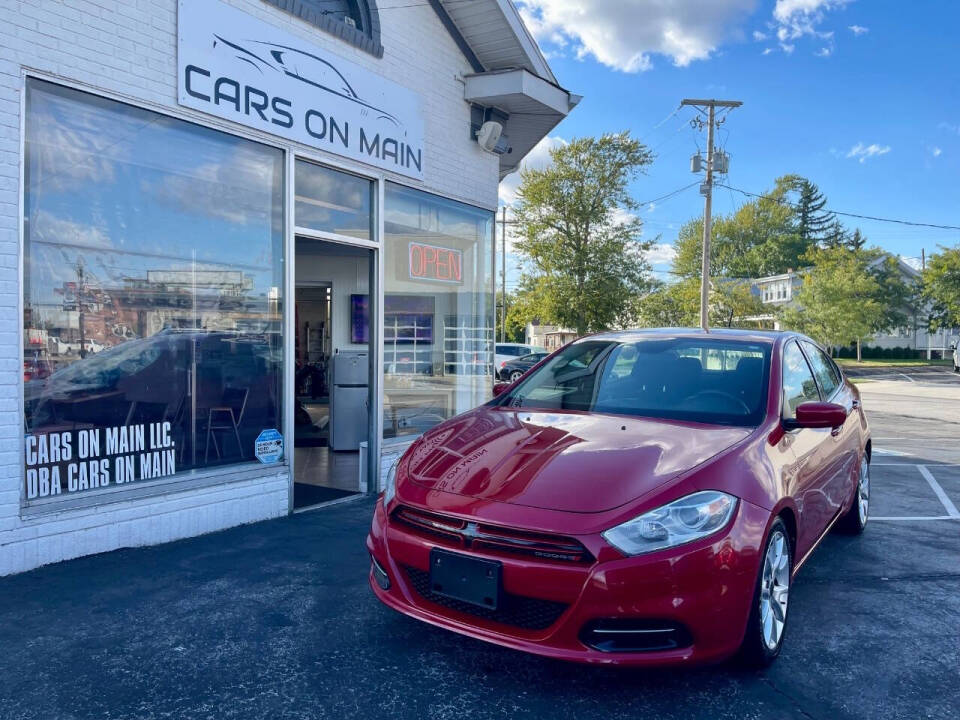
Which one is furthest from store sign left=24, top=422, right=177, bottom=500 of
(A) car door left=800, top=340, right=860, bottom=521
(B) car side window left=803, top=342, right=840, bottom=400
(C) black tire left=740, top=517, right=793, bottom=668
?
(B) car side window left=803, top=342, right=840, bottom=400

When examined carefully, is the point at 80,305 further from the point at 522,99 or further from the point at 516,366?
the point at 516,366

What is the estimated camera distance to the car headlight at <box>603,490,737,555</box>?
2645mm

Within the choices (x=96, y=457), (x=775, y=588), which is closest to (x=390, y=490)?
(x=775, y=588)

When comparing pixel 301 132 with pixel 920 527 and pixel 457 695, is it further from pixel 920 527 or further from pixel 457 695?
pixel 920 527

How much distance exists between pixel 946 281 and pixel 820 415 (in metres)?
47.7

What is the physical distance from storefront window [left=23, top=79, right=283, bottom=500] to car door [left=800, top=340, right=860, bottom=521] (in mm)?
3943

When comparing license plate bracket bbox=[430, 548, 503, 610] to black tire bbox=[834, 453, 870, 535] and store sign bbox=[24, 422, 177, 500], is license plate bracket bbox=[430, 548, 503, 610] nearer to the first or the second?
store sign bbox=[24, 422, 177, 500]

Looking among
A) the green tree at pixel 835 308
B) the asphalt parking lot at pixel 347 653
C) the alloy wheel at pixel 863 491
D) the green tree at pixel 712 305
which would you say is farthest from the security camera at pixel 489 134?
the green tree at pixel 835 308

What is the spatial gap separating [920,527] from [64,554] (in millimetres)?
6100

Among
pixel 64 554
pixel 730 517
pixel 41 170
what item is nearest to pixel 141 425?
pixel 64 554

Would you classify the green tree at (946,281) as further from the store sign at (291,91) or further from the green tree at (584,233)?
the store sign at (291,91)

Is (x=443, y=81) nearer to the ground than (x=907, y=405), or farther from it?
farther from it

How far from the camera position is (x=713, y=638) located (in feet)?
8.84

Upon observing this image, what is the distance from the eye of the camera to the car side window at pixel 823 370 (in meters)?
4.73
